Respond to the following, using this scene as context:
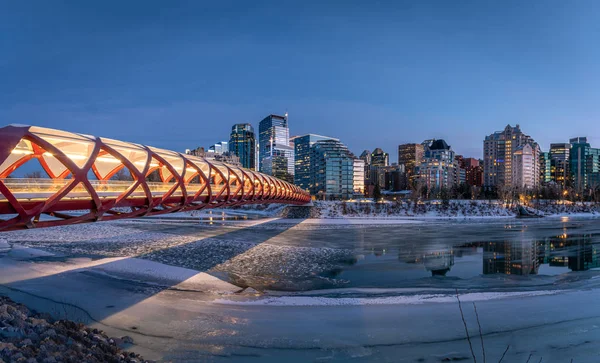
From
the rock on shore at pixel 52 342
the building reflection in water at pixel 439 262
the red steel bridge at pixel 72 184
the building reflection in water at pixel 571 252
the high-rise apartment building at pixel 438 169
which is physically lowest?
the building reflection in water at pixel 571 252

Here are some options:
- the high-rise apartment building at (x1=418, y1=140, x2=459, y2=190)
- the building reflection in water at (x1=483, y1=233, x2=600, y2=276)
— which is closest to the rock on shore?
the building reflection in water at (x1=483, y1=233, x2=600, y2=276)

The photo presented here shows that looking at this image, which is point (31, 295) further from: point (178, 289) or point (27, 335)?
point (27, 335)

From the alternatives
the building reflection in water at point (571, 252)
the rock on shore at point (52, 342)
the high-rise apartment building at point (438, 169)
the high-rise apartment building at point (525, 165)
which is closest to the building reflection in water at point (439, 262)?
the building reflection in water at point (571, 252)

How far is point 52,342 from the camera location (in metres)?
8.58

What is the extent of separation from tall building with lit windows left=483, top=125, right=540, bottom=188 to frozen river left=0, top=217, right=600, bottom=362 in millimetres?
180701

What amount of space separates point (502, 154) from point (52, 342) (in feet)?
707

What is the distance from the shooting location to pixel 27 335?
29.3ft

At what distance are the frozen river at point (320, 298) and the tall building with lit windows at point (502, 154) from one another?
181 metres

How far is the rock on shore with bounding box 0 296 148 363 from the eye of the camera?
7.82 m

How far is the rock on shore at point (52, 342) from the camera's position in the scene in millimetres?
7824

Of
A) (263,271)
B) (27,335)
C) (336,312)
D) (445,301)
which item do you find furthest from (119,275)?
(445,301)

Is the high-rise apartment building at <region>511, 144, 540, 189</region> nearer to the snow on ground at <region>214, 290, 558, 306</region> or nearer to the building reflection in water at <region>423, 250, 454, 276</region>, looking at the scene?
the building reflection in water at <region>423, 250, 454, 276</region>

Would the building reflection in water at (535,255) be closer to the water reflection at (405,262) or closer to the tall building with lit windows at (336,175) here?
the water reflection at (405,262)

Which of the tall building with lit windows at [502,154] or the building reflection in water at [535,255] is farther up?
the tall building with lit windows at [502,154]
